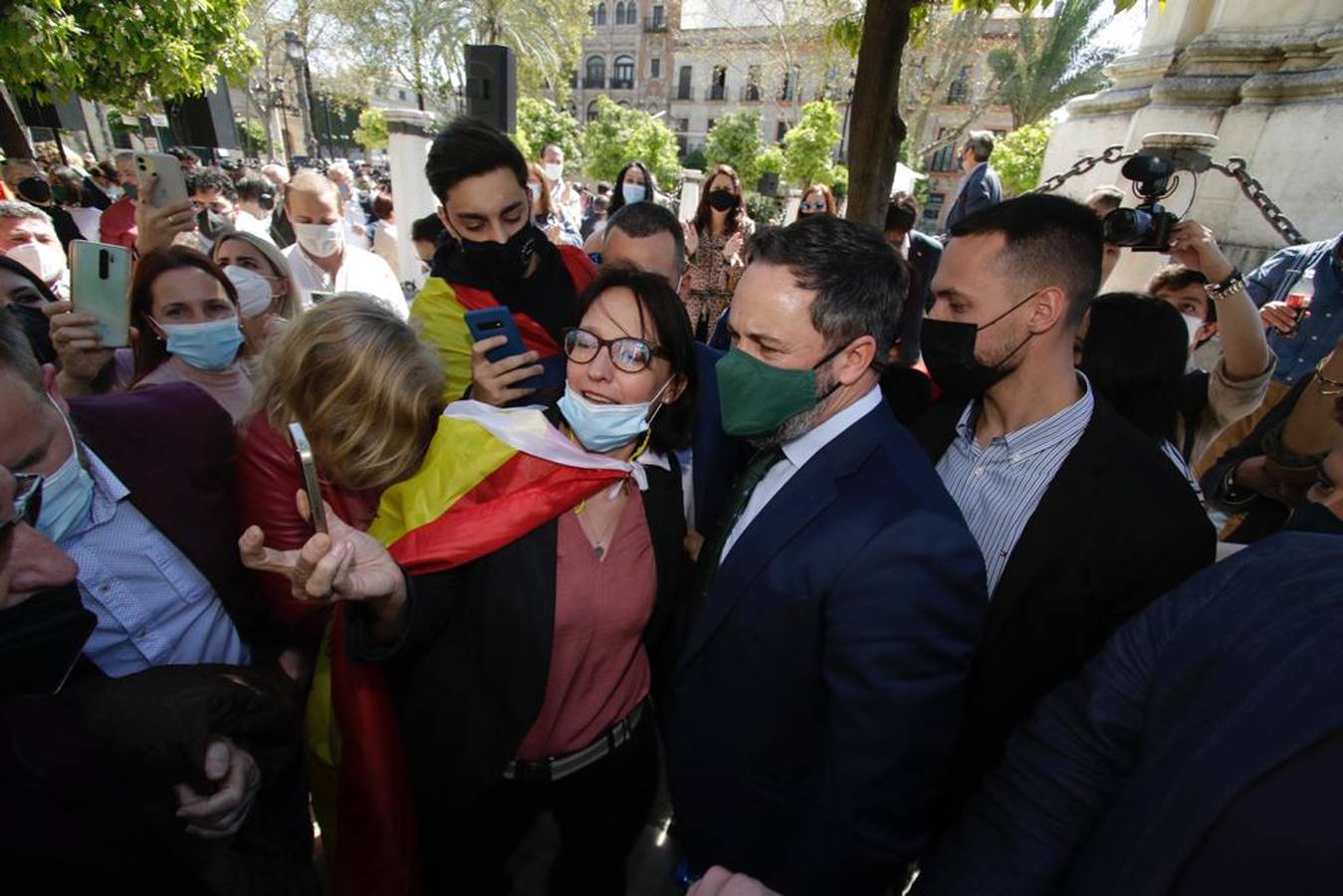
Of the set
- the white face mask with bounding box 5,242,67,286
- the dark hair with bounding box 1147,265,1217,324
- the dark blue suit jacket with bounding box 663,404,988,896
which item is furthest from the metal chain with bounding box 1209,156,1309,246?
the white face mask with bounding box 5,242,67,286

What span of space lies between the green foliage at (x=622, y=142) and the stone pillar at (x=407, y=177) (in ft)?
57.7

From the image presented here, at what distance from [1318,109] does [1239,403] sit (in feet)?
15.9

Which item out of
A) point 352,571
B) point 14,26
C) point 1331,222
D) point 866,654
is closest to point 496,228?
point 352,571

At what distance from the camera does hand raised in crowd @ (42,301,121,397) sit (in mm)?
2156

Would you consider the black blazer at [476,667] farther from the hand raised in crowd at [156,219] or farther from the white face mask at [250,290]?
the hand raised in crowd at [156,219]

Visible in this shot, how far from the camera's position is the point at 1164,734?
956 mm

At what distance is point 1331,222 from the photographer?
201 inches

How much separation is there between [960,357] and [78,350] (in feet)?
9.60

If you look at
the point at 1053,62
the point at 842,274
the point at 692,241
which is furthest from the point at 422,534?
the point at 1053,62

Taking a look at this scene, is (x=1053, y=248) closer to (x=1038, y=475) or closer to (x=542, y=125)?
(x=1038, y=475)

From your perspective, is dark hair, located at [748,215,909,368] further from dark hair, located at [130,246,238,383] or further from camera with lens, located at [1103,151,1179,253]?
dark hair, located at [130,246,238,383]

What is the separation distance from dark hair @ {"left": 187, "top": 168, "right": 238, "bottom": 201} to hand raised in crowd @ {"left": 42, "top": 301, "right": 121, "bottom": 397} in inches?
248

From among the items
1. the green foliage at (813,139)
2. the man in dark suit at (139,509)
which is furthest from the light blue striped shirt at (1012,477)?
the green foliage at (813,139)

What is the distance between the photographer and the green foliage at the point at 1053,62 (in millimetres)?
30875
